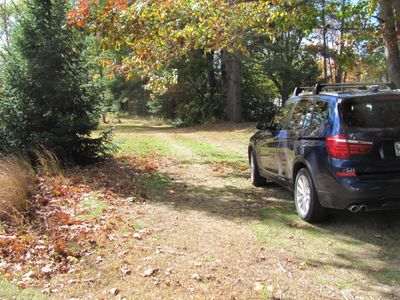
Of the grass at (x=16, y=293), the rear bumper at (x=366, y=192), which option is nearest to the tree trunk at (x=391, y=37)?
the rear bumper at (x=366, y=192)

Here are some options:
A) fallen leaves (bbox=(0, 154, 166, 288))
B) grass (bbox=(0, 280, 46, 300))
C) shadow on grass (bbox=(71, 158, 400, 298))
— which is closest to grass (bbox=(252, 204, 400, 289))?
shadow on grass (bbox=(71, 158, 400, 298))

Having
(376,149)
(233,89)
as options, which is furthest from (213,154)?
(233,89)

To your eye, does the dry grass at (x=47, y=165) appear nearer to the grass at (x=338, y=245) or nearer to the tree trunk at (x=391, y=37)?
the grass at (x=338, y=245)

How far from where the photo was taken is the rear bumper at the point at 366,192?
532 centimetres

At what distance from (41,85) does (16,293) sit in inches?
310

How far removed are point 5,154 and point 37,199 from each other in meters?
4.07

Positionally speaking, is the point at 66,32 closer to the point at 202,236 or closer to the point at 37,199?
the point at 37,199

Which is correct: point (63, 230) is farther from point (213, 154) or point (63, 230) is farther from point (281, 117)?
point (213, 154)

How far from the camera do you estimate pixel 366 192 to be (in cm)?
532

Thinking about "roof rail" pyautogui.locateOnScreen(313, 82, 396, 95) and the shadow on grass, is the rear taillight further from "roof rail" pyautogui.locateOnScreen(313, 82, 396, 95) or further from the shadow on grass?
"roof rail" pyautogui.locateOnScreen(313, 82, 396, 95)

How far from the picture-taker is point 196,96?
107 feet

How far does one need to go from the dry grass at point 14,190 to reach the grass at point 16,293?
6.99ft

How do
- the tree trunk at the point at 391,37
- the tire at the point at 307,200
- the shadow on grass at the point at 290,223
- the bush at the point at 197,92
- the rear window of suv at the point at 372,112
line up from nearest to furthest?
1. the shadow on grass at the point at 290,223
2. the rear window of suv at the point at 372,112
3. the tire at the point at 307,200
4. the tree trunk at the point at 391,37
5. the bush at the point at 197,92

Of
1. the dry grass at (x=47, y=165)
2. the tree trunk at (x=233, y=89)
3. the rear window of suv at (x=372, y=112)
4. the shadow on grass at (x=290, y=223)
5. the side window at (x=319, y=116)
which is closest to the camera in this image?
the shadow on grass at (x=290, y=223)
